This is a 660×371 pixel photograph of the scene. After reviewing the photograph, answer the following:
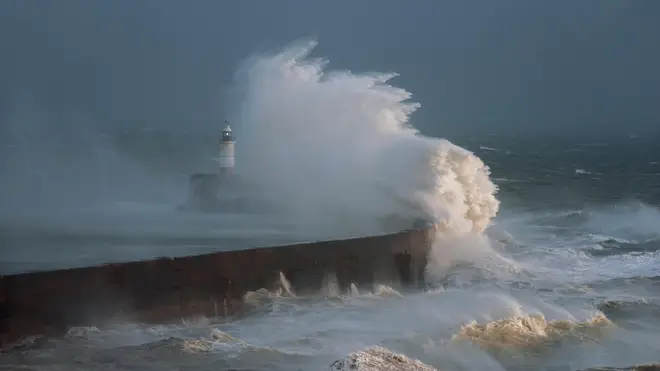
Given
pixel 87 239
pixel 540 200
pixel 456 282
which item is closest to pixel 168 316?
pixel 87 239

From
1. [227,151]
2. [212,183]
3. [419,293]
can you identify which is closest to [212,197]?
[212,183]

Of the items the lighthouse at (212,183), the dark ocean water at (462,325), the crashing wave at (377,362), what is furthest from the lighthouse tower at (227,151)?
the crashing wave at (377,362)

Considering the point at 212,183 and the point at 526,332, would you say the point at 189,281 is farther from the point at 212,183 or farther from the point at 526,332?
the point at 212,183

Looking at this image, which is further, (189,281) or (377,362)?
(189,281)

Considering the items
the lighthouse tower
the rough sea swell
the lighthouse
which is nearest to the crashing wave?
the rough sea swell

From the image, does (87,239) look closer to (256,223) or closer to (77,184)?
(256,223)
